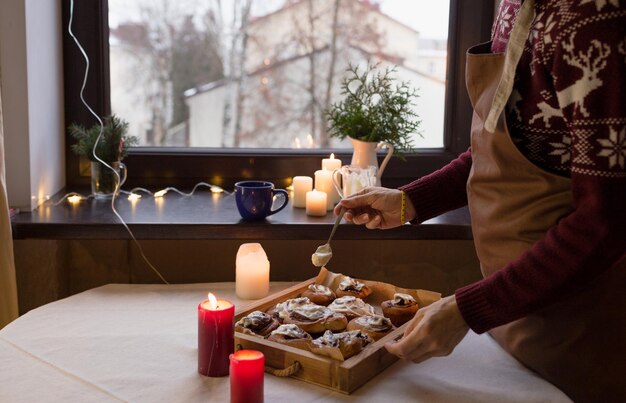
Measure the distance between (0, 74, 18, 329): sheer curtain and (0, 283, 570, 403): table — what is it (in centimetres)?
22

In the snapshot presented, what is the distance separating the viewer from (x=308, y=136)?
2.34 metres

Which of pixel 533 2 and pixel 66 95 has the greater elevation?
pixel 533 2

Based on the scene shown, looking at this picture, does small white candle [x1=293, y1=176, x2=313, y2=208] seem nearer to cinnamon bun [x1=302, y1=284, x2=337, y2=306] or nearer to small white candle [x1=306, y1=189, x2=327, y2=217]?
small white candle [x1=306, y1=189, x2=327, y2=217]

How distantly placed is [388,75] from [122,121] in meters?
0.83

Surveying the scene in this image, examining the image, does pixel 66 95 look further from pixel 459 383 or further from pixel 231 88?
pixel 459 383

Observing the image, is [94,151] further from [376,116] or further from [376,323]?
[376,323]

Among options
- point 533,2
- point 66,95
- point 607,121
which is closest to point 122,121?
point 66,95

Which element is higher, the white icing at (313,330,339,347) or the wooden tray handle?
the white icing at (313,330,339,347)

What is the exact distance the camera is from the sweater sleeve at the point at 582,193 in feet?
3.51

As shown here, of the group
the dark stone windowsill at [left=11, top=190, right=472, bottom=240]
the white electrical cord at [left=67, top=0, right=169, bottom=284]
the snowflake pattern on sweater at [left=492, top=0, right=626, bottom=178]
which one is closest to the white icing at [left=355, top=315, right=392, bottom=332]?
the snowflake pattern on sweater at [left=492, top=0, right=626, bottom=178]

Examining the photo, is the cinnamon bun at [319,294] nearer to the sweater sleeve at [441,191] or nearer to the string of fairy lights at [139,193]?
the sweater sleeve at [441,191]

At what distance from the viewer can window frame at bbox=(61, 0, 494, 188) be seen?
7.30 ft

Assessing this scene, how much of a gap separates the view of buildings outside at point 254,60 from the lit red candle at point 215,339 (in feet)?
3.77

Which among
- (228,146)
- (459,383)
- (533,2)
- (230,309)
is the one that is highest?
(533,2)
